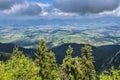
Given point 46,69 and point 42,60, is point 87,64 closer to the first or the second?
point 46,69

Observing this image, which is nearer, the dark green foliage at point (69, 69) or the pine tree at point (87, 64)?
the dark green foliage at point (69, 69)

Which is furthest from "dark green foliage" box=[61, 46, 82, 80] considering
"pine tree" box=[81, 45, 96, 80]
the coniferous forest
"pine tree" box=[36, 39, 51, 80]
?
"pine tree" box=[81, 45, 96, 80]

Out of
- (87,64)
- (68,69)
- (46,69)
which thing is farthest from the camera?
(87,64)

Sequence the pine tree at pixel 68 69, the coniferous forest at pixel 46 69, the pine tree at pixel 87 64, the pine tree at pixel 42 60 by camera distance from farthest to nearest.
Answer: the pine tree at pixel 87 64 < the pine tree at pixel 42 60 < the pine tree at pixel 68 69 < the coniferous forest at pixel 46 69

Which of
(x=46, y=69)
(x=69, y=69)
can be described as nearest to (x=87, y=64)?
(x=46, y=69)

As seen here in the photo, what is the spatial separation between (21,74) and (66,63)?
11.8 m

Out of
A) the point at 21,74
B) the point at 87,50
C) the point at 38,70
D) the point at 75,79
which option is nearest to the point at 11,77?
the point at 21,74

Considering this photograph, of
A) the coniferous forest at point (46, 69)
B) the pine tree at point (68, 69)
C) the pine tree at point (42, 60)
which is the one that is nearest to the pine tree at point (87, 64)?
the coniferous forest at point (46, 69)

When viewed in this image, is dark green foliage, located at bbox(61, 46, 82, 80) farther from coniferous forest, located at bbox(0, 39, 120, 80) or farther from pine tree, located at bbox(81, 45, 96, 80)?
pine tree, located at bbox(81, 45, 96, 80)

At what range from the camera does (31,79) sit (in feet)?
221

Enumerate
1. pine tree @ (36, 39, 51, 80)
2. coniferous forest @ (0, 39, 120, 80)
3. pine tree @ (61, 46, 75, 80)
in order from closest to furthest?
1. coniferous forest @ (0, 39, 120, 80)
2. pine tree @ (61, 46, 75, 80)
3. pine tree @ (36, 39, 51, 80)

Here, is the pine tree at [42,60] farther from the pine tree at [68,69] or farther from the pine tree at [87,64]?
the pine tree at [87,64]

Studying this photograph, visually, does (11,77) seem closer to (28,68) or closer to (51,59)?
(28,68)

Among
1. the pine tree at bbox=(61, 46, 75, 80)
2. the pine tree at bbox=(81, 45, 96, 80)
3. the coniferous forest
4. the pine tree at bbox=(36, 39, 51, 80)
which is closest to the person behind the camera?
the coniferous forest
